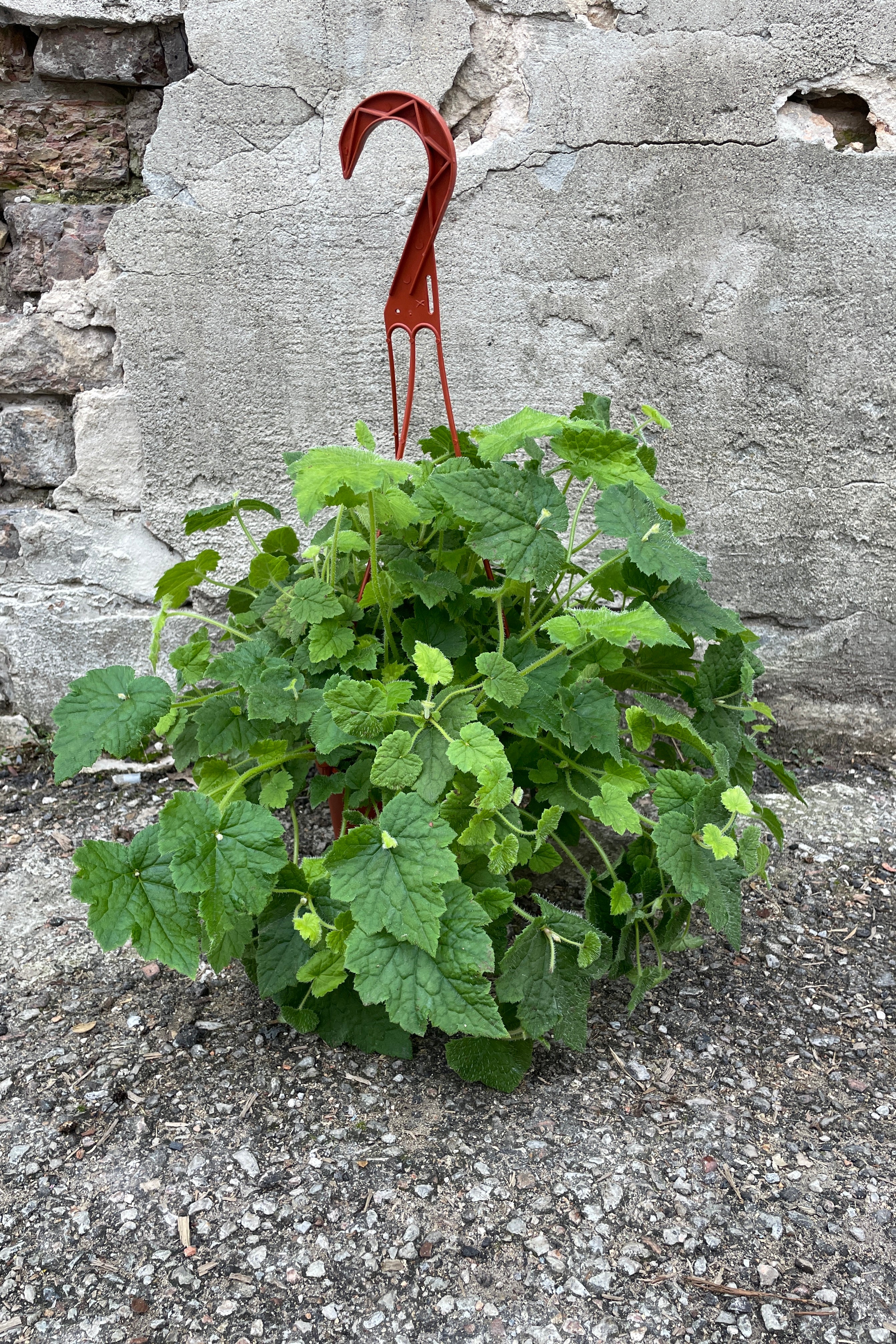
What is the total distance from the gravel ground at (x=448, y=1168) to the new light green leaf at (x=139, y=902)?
1.20 ft

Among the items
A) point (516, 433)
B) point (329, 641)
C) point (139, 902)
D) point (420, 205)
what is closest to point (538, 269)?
point (420, 205)

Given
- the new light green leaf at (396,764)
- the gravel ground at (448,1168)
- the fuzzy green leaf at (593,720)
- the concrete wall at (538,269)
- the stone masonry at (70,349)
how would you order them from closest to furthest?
the gravel ground at (448,1168), the new light green leaf at (396,764), the fuzzy green leaf at (593,720), the concrete wall at (538,269), the stone masonry at (70,349)

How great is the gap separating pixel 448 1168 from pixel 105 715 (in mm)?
792

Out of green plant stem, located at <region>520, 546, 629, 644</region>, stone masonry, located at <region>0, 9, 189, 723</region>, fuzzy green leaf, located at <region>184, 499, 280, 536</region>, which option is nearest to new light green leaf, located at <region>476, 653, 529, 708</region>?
green plant stem, located at <region>520, 546, 629, 644</region>

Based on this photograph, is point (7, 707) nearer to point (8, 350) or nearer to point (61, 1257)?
point (8, 350)

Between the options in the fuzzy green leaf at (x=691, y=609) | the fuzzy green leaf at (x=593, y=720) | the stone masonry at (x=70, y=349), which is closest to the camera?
the fuzzy green leaf at (x=593, y=720)

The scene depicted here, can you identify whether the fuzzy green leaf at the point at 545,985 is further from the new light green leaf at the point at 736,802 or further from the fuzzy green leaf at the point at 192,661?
the fuzzy green leaf at the point at 192,661

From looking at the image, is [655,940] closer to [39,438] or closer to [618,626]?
[618,626]

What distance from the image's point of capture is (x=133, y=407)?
7.47ft

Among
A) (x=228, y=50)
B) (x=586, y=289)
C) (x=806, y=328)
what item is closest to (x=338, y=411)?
(x=586, y=289)

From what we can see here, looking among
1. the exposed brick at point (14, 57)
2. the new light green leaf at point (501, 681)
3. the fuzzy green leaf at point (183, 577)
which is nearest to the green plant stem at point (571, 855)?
the new light green leaf at point (501, 681)

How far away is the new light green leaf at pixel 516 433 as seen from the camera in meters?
1.27

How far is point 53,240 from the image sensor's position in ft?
7.34

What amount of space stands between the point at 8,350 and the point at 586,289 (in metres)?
1.44
